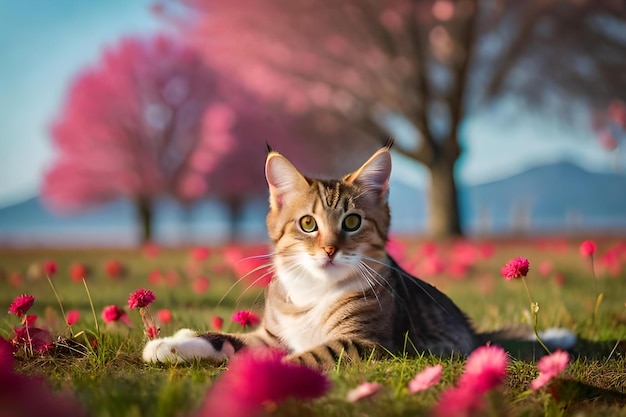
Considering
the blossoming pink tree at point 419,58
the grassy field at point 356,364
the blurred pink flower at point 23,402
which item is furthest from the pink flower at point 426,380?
the blossoming pink tree at point 419,58

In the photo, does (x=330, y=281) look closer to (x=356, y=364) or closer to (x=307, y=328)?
(x=307, y=328)

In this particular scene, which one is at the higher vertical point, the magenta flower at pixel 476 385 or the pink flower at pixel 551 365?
the magenta flower at pixel 476 385

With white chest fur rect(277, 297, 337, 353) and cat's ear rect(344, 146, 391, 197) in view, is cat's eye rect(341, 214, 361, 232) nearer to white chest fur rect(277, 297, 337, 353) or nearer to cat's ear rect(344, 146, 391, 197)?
cat's ear rect(344, 146, 391, 197)

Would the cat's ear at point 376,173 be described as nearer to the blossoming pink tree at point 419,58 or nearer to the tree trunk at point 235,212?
the blossoming pink tree at point 419,58

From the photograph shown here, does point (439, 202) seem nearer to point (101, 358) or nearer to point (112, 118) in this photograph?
point (112, 118)

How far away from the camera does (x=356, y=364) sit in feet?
7.95

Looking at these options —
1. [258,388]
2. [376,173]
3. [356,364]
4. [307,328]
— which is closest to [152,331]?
[307,328]

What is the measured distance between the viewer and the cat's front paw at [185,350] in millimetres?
2652

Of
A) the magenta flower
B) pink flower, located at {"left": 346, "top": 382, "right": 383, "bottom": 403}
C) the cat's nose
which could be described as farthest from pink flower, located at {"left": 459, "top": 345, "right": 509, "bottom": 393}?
the cat's nose

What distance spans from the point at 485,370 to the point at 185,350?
1.45 meters

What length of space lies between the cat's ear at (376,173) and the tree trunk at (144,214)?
43.3 ft

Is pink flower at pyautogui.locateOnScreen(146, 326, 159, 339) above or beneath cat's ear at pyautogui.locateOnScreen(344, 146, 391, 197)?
beneath

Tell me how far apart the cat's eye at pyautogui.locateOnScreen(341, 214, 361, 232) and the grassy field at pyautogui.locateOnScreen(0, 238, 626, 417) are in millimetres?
602

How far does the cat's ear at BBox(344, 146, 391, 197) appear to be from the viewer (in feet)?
9.31
